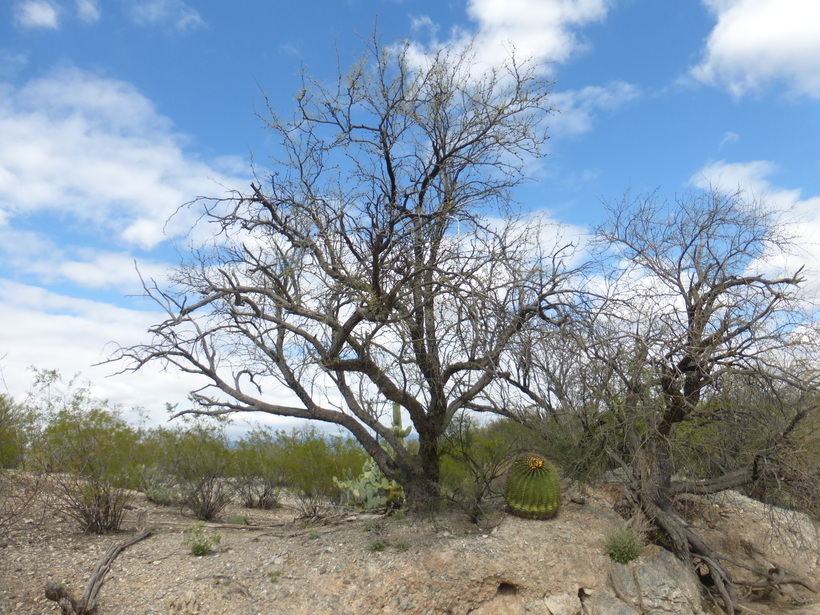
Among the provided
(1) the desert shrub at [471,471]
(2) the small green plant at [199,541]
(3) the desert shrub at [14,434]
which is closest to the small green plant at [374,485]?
(1) the desert shrub at [471,471]

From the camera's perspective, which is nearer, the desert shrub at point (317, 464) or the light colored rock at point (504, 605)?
the light colored rock at point (504, 605)

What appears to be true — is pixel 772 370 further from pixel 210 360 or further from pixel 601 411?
pixel 210 360

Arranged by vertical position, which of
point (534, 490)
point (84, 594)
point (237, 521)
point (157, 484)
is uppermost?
point (157, 484)

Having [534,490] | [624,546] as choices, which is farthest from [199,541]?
[624,546]

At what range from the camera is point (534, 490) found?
9.62m

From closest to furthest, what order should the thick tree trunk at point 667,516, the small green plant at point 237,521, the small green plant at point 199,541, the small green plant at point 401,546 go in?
the small green plant at point 401,546 → the small green plant at point 199,541 → the thick tree trunk at point 667,516 → the small green plant at point 237,521

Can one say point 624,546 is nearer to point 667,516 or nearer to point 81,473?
point 667,516

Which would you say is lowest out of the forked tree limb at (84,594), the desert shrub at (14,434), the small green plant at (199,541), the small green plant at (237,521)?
the forked tree limb at (84,594)

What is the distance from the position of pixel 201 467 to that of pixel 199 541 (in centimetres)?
457

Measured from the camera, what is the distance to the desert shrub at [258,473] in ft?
47.3

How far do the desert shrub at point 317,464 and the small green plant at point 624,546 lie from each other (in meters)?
6.24

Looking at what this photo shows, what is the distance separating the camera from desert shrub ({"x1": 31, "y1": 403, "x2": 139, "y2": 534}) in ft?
32.9

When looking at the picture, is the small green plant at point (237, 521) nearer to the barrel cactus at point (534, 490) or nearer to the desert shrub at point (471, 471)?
the desert shrub at point (471, 471)

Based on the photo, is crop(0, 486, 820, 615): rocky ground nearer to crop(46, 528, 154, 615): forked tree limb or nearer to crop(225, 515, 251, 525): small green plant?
crop(46, 528, 154, 615): forked tree limb
